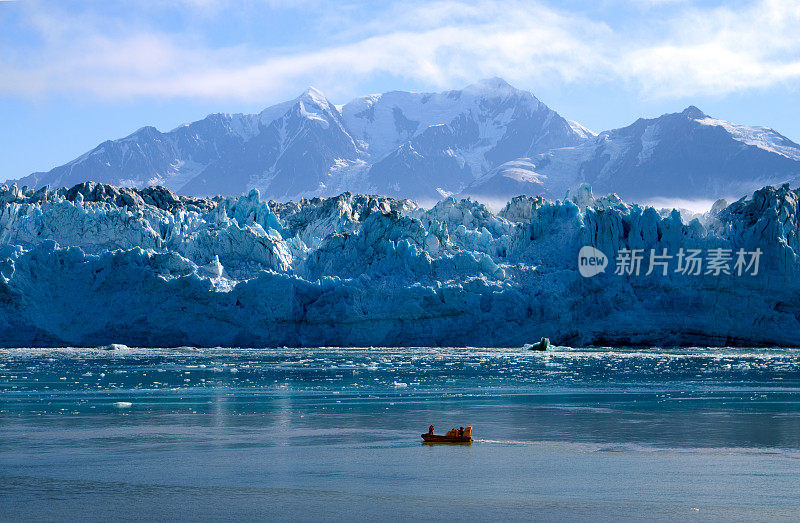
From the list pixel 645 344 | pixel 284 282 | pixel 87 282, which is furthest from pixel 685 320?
pixel 87 282

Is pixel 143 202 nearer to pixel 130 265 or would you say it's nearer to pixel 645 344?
pixel 130 265

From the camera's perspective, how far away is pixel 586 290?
2037 inches

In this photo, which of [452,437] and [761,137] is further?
[761,137]

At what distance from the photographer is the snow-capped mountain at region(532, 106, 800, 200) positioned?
541ft

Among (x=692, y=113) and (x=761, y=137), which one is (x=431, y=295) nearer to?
(x=692, y=113)

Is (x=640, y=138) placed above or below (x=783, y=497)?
above

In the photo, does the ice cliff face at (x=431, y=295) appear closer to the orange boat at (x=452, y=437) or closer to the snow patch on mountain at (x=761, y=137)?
the orange boat at (x=452, y=437)

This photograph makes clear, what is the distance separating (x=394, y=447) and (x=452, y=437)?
1168 mm

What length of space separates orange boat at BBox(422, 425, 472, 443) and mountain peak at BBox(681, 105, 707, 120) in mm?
171131

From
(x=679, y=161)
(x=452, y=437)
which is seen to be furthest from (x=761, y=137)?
(x=452, y=437)

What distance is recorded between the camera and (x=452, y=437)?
16.8m

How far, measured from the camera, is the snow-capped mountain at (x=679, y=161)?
6486 inches

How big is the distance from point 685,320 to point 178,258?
2871cm

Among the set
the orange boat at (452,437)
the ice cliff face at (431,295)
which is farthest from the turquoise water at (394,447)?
the ice cliff face at (431,295)
